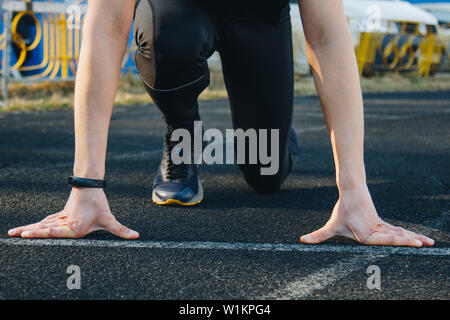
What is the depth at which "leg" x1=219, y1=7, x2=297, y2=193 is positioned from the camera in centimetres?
253

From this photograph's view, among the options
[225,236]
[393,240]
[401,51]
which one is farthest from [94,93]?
[401,51]

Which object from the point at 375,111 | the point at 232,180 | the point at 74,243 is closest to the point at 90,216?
the point at 74,243

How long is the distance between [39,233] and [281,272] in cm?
91

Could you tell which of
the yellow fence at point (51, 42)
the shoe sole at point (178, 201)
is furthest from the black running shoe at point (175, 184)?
the yellow fence at point (51, 42)

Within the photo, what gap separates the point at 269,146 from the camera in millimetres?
2814

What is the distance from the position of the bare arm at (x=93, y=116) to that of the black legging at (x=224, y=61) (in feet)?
0.74

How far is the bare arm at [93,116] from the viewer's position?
2062mm

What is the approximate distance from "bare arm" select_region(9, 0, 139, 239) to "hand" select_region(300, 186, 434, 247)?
2.78 ft

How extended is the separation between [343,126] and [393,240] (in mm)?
457

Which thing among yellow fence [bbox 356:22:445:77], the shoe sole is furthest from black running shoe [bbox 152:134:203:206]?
yellow fence [bbox 356:22:445:77]

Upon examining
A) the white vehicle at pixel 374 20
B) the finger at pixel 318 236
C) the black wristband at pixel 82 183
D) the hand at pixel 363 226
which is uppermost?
the white vehicle at pixel 374 20

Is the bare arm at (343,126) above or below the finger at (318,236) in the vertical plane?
above

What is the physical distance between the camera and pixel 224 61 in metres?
2.65

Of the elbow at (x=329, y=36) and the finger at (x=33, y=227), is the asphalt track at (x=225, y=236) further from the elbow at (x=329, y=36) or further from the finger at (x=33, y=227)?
the elbow at (x=329, y=36)
